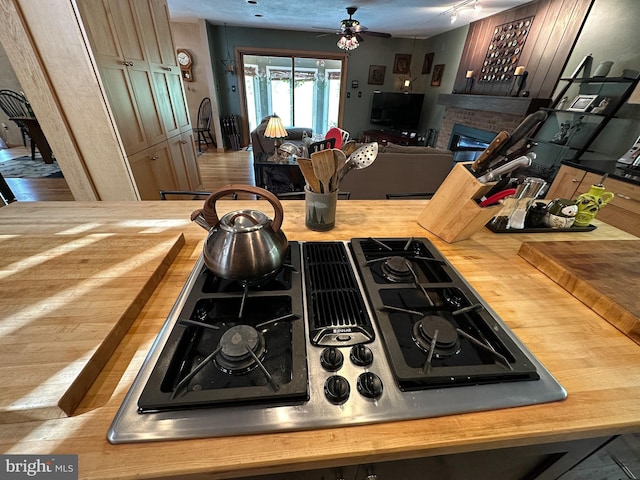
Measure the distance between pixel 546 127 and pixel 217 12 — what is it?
503 cm

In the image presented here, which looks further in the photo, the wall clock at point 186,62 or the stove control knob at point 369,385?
the wall clock at point 186,62

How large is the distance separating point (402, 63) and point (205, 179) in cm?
507

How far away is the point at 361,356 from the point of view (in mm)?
502

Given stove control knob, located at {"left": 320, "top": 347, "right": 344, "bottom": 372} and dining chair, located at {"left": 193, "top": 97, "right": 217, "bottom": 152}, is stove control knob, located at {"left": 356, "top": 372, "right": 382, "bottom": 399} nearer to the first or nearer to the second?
stove control knob, located at {"left": 320, "top": 347, "right": 344, "bottom": 372}

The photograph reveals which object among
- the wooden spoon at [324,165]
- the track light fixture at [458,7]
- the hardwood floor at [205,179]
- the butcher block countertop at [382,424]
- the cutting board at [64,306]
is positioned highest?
the track light fixture at [458,7]

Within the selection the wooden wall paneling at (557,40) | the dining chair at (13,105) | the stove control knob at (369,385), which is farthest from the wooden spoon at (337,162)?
the dining chair at (13,105)

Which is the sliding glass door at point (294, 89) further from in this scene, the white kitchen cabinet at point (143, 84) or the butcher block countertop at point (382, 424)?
the butcher block countertop at point (382, 424)

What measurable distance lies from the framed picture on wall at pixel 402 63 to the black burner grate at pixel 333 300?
6670 millimetres

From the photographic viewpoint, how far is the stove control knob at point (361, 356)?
1.63ft

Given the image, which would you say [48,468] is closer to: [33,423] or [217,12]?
[33,423]

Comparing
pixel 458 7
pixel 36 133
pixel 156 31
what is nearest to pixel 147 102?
pixel 156 31

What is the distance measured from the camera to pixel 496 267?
0.82m

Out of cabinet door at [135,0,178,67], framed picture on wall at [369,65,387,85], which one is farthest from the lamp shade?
framed picture on wall at [369,65,387,85]

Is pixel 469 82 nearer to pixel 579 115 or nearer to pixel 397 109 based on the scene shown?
pixel 397 109
